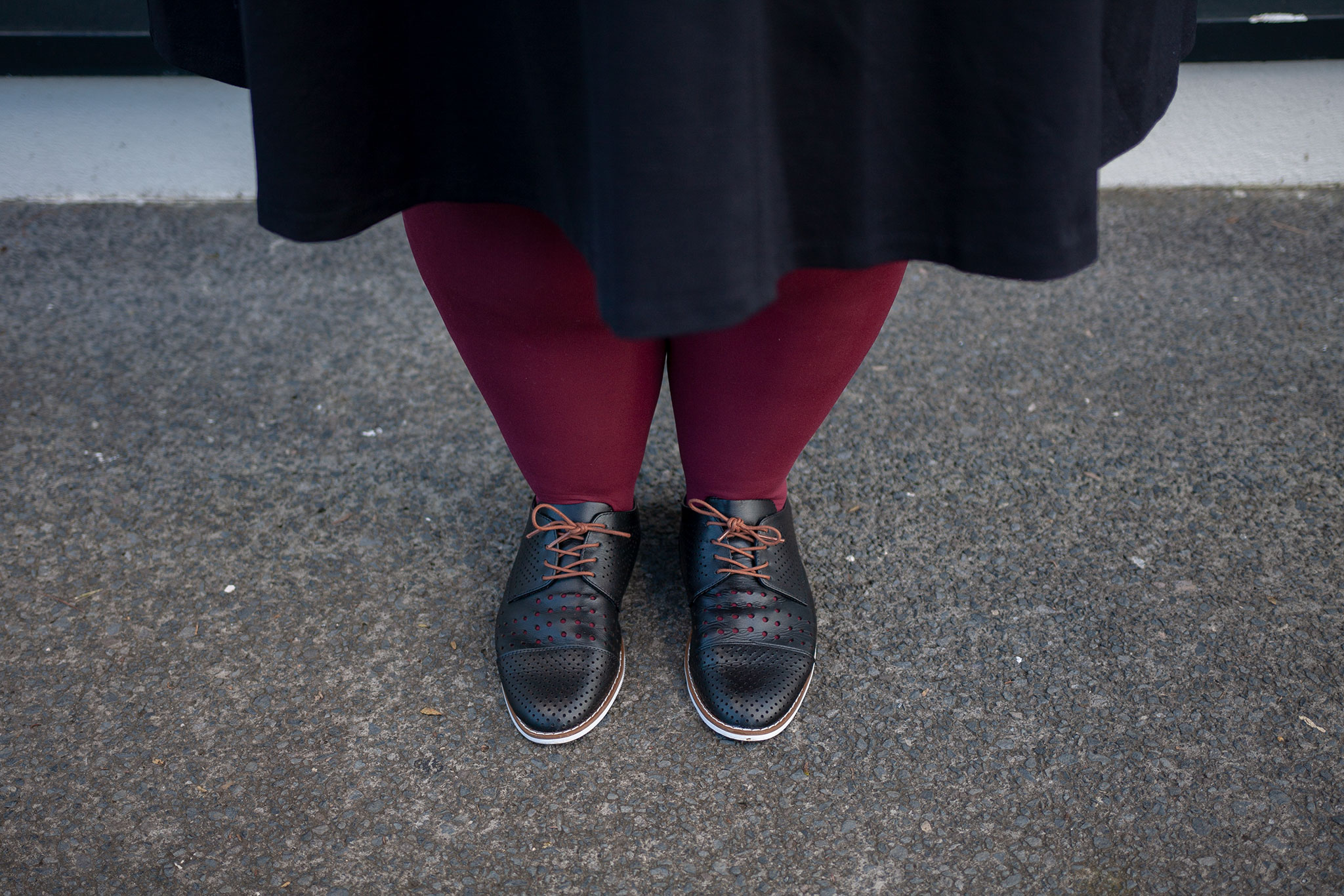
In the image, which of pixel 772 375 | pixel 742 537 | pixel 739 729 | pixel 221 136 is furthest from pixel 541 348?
pixel 221 136

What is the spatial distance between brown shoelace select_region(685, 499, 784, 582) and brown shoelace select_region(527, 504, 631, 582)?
5.2 inches

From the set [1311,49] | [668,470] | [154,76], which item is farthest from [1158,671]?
[154,76]

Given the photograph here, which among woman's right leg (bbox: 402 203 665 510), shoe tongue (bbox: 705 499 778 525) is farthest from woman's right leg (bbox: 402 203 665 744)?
shoe tongue (bbox: 705 499 778 525)

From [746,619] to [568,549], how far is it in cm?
22

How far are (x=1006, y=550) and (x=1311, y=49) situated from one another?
139 cm

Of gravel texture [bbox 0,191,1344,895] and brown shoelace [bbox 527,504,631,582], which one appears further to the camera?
brown shoelace [bbox 527,504,631,582]

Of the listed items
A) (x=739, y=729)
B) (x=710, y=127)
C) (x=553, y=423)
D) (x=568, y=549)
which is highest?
(x=710, y=127)

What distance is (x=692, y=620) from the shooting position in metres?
1.10

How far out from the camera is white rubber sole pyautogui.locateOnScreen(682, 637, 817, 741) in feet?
3.22

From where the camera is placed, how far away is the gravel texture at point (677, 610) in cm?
91

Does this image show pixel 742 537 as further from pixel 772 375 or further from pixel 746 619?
pixel 772 375

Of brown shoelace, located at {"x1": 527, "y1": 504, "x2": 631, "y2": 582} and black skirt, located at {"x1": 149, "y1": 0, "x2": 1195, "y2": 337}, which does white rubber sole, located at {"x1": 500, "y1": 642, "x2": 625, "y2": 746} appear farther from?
black skirt, located at {"x1": 149, "y1": 0, "x2": 1195, "y2": 337}

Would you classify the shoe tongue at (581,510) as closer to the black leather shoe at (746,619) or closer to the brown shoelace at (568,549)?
the brown shoelace at (568,549)

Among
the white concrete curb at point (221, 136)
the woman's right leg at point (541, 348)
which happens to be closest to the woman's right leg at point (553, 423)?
the woman's right leg at point (541, 348)
